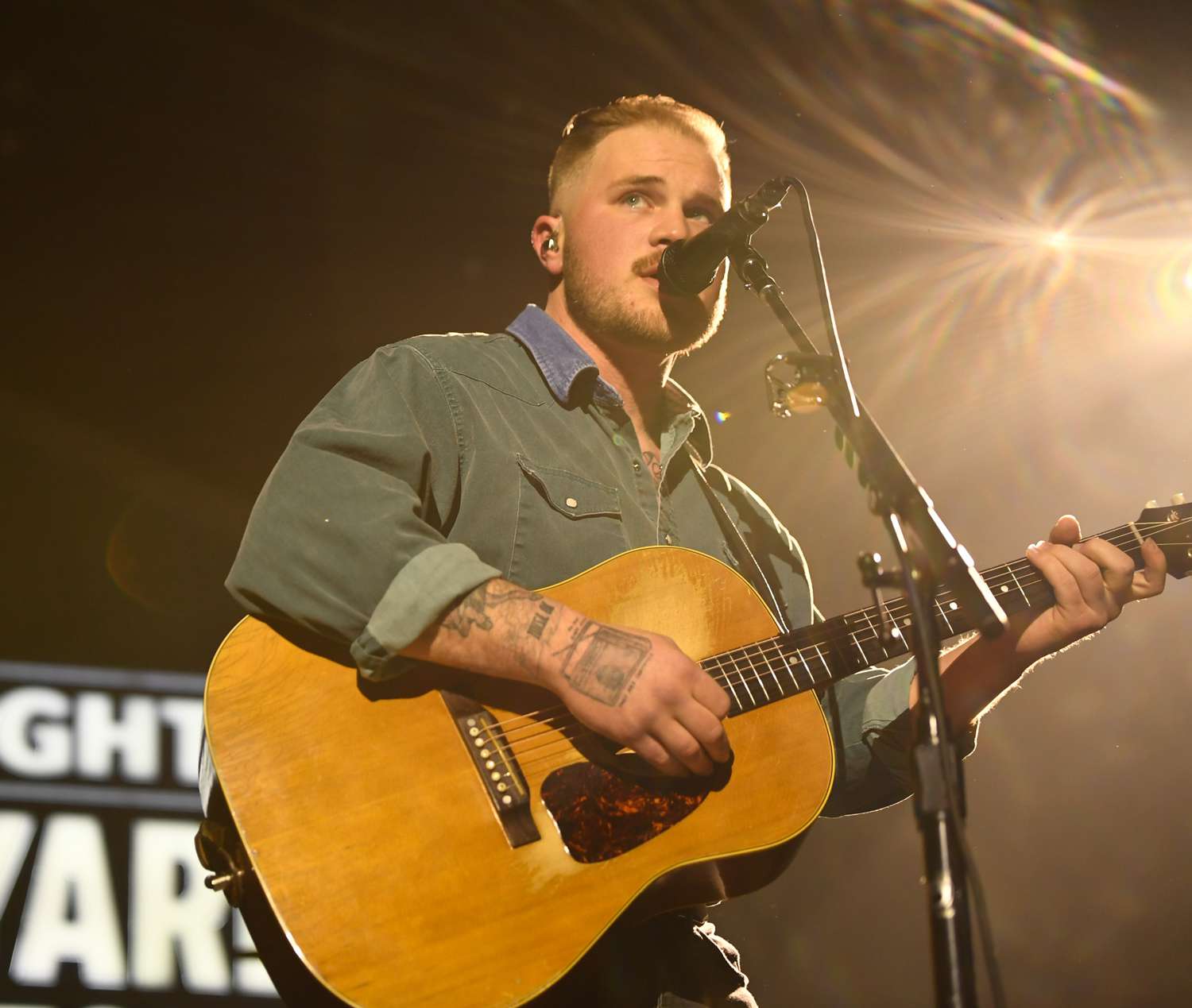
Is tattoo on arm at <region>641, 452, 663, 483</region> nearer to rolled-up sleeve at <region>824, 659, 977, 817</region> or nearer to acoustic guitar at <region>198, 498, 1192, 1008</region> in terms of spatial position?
acoustic guitar at <region>198, 498, 1192, 1008</region>

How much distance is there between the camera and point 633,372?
2588 millimetres

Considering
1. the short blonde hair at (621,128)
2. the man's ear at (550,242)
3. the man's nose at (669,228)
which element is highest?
the short blonde hair at (621,128)

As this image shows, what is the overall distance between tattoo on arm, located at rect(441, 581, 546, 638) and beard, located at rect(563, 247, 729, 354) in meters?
0.99

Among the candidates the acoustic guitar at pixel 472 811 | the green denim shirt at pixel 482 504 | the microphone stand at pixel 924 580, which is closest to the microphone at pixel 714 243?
the microphone stand at pixel 924 580

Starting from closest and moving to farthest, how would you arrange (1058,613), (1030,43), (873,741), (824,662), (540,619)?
(540,619) → (824,662) → (1058,613) → (873,741) → (1030,43)

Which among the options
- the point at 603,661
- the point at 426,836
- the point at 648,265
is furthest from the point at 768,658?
the point at 648,265

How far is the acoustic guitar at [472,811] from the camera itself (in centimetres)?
153

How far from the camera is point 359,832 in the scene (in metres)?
1.58

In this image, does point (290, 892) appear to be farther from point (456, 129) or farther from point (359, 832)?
point (456, 129)

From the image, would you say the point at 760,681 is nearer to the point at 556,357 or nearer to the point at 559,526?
the point at 559,526

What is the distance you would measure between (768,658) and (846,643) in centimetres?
22

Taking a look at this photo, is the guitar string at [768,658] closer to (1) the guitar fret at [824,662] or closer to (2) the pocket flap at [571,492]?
(1) the guitar fret at [824,662]

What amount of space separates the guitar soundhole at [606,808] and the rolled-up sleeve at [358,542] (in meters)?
0.36

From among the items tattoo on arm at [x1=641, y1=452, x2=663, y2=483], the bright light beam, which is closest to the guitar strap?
tattoo on arm at [x1=641, y1=452, x2=663, y2=483]
